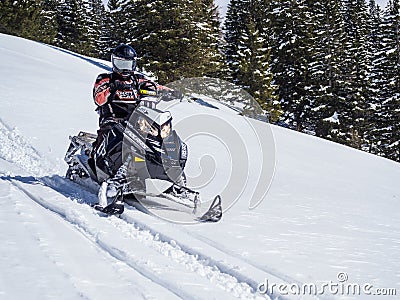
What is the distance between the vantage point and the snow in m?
3.35

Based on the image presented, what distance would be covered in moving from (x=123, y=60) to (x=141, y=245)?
2.42 m

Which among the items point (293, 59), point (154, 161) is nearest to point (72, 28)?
point (293, 59)

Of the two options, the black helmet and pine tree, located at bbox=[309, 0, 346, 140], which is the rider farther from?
pine tree, located at bbox=[309, 0, 346, 140]

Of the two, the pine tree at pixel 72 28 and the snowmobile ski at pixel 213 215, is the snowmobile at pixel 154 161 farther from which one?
the pine tree at pixel 72 28

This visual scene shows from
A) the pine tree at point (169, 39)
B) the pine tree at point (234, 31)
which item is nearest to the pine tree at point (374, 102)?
the pine tree at point (234, 31)

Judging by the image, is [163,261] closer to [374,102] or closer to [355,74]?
[355,74]

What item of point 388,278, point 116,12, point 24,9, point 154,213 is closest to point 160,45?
point 116,12

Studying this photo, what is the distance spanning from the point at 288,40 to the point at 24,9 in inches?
646

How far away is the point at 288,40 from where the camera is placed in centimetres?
3098

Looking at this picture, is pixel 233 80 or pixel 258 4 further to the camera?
pixel 258 4

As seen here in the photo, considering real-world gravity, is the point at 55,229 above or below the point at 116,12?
below

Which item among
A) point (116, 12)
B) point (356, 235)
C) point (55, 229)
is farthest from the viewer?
point (116, 12)

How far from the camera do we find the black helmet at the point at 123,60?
5559 millimetres

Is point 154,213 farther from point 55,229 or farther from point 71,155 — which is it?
point 71,155
